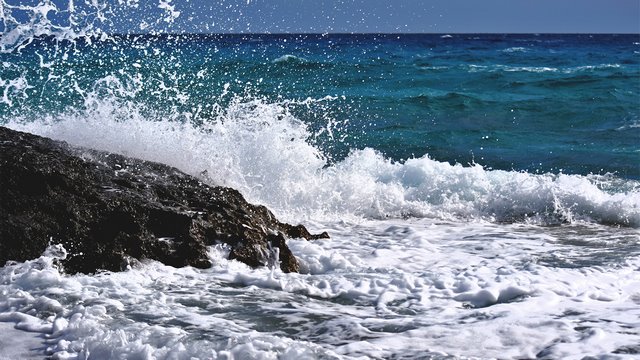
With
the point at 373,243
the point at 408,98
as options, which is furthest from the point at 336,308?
the point at 408,98

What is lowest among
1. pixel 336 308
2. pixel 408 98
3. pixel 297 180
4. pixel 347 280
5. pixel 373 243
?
pixel 336 308

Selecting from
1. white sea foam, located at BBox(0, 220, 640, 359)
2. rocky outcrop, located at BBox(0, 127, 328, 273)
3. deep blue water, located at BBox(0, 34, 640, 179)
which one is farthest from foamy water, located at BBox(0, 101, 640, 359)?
deep blue water, located at BBox(0, 34, 640, 179)

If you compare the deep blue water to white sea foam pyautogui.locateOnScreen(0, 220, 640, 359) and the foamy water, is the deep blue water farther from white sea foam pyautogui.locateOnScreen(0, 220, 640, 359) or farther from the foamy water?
white sea foam pyautogui.locateOnScreen(0, 220, 640, 359)

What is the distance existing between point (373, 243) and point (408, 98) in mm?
10093

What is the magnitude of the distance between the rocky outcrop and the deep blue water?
2349mm

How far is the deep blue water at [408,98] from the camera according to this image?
36.2ft

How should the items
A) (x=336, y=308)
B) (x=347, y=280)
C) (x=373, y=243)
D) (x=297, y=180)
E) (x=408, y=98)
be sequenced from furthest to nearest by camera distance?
(x=408, y=98)
(x=297, y=180)
(x=373, y=243)
(x=347, y=280)
(x=336, y=308)

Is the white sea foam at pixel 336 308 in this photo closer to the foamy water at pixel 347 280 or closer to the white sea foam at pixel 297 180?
the foamy water at pixel 347 280

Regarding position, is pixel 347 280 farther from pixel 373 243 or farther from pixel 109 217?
pixel 109 217

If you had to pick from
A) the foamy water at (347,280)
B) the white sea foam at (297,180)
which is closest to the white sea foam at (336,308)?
the foamy water at (347,280)

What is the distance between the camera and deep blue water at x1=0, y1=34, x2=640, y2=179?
11031 millimetres

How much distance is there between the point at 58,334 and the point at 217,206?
66.2 inches

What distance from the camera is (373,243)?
5.85 metres

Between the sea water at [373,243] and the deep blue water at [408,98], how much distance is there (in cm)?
9
